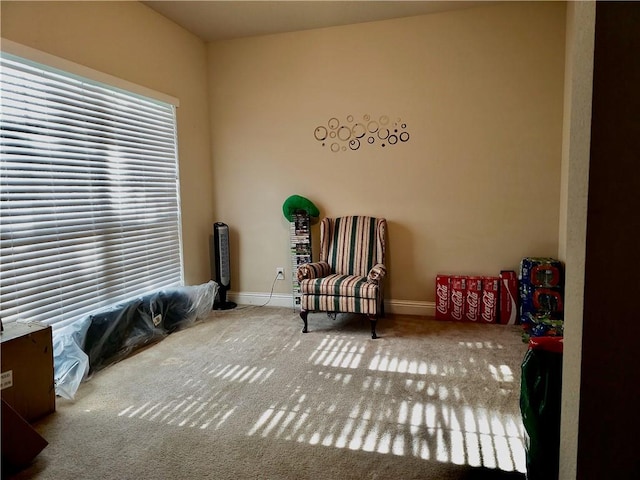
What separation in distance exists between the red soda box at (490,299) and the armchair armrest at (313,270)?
1.43 meters

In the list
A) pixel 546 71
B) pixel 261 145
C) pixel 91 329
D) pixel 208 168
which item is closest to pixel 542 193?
pixel 546 71

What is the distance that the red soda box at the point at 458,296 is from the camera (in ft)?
12.3

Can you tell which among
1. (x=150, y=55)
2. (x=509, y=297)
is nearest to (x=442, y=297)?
(x=509, y=297)

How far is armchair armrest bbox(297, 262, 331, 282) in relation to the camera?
355 centimetres

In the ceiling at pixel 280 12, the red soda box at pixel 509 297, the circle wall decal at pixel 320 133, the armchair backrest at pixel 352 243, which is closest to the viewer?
the ceiling at pixel 280 12

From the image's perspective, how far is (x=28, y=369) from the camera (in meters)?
2.14

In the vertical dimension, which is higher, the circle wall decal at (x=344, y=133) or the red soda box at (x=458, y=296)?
the circle wall decal at (x=344, y=133)

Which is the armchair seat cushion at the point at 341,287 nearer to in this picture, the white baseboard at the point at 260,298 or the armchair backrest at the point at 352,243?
the armchair backrest at the point at 352,243

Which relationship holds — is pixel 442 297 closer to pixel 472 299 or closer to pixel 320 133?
pixel 472 299

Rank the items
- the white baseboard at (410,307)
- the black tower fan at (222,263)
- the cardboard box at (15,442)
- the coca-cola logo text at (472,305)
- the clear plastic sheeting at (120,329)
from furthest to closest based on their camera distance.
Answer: the black tower fan at (222,263)
the white baseboard at (410,307)
the coca-cola logo text at (472,305)
the clear plastic sheeting at (120,329)
the cardboard box at (15,442)

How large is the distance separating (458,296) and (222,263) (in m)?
2.36

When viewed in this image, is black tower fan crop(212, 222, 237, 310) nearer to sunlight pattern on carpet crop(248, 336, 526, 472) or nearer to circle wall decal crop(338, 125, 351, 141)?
circle wall decal crop(338, 125, 351, 141)

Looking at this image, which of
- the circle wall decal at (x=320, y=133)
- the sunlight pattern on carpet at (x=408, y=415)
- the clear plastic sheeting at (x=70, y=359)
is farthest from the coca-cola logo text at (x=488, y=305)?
the clear plastic sheeting at (x=70, y=359)


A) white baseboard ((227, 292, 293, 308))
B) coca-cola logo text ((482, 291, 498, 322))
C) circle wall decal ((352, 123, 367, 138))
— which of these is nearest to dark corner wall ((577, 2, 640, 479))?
coca-cola logo text ((482, 291, 498, 322))
